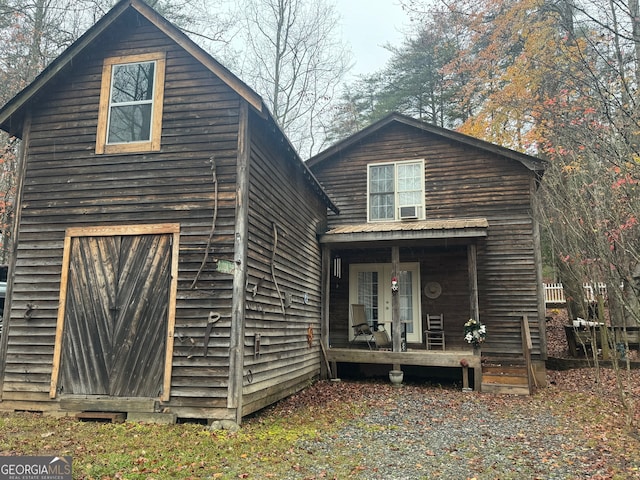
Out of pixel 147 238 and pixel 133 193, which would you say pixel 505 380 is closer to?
pixel 147 238

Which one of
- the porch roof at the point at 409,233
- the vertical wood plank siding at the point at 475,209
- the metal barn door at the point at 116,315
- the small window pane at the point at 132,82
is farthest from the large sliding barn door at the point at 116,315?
the vertical wood plank siding at the point at 475,209

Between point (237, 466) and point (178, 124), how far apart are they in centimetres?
510

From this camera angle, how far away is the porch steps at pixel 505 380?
30.2 ft

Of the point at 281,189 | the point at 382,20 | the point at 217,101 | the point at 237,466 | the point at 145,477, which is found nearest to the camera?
the point at 145,477

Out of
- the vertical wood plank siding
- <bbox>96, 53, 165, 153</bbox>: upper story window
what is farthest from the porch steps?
<bbox>96, 53, 165, 153</bbox>: upper story window

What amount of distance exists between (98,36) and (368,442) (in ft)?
24.8

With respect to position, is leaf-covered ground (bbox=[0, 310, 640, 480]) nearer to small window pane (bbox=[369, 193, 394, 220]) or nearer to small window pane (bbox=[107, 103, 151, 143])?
small window pane (bbox=[107, 103, 151, 143])

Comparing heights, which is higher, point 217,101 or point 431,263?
point 217,101

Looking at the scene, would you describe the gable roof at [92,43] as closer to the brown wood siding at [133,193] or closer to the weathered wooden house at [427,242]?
the brown wood siding at [133,193]

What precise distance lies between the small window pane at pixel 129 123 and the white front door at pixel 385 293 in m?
6.77

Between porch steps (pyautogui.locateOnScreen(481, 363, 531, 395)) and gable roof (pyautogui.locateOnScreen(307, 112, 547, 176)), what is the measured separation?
503cm

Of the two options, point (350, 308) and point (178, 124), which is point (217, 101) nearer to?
point (178, 124)

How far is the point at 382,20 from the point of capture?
3139 centimetres

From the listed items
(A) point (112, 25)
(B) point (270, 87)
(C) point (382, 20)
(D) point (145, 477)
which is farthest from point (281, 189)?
(C) point (382, 20)
